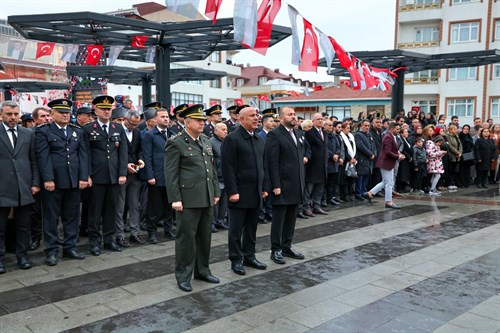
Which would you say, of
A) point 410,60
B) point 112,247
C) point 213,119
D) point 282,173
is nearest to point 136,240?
point 112,247

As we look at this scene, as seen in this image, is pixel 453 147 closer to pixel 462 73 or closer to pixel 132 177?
pixel 132 177

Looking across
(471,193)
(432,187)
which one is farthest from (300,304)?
(471,193)

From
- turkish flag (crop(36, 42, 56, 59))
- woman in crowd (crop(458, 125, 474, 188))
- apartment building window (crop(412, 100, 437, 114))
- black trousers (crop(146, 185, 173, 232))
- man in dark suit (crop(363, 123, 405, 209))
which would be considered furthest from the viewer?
apartment building window (crop(412, 100, 437, 114))

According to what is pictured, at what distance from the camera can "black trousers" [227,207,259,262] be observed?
572cm

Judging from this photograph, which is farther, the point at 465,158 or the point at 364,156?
the point at 465,158

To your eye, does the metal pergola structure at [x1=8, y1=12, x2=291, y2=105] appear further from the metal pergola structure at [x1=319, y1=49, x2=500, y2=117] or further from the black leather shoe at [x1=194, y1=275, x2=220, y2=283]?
the black leather shoe at [x1=194, y1=275, x2=220, y2=283]

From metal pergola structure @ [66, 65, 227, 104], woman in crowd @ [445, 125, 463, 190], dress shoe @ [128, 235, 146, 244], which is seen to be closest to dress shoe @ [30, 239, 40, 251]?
dress shoe @ [128, 235, 146, 244]

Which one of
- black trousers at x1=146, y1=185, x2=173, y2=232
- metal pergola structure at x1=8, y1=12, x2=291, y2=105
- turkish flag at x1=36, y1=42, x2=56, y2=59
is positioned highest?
metal pergola structure at x1=8, y1=12, x2=291, y2=105

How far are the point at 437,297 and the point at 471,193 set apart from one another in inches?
369

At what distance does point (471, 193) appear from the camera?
518 inches

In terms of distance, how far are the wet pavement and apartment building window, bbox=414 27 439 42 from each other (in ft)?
121

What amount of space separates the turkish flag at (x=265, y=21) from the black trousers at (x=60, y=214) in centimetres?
385

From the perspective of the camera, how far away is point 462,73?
3850 centimetres

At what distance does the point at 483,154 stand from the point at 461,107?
27.4 metres
